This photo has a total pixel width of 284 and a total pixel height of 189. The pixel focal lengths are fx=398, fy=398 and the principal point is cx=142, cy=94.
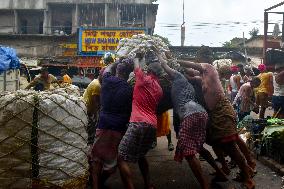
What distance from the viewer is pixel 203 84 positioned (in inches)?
213

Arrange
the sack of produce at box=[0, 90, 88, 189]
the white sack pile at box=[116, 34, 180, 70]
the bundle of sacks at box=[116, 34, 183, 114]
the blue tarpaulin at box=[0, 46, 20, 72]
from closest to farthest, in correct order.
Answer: the sack of produce at box=[0, 90, 88, 189] → the bundle of sacks at box=[116, 34, 183, 114] → the white sack pile at box=[116, 34, 180, 70] → the blue tarpaulin at box=[0, 46, 20, 72]

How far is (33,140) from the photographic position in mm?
4062

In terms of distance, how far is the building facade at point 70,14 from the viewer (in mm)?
28750

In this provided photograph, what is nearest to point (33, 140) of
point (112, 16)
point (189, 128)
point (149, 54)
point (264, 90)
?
point (189, 128)

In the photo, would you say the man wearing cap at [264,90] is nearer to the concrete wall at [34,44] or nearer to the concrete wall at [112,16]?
the concrete wall at [34,44]

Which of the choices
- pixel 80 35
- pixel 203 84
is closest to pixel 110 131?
pixel 203 84

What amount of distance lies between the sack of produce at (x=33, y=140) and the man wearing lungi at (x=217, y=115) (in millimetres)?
2036

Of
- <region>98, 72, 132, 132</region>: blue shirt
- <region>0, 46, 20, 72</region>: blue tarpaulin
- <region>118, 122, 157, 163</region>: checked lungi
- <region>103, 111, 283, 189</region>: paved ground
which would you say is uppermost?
<region>0, 46, 20, 72</region>: blue tarpaulin

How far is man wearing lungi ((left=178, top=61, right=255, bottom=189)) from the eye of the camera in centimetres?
521

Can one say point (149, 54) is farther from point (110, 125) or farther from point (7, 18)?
point (7, 18)

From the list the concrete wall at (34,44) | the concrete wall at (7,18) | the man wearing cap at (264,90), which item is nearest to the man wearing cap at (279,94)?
the man wearing cap at (264,90)

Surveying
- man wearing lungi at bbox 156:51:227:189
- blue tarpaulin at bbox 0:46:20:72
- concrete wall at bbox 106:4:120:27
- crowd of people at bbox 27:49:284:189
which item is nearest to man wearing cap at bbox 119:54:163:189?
crowd of people at bbox 27:49:284:189

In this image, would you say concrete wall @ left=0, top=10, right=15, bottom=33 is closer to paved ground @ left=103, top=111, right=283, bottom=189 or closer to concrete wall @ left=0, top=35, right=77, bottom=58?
concrete wall @ left=0, top=35, right=77, bottom=58

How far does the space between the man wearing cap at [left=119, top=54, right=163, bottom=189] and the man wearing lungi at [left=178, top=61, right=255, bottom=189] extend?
813mm
